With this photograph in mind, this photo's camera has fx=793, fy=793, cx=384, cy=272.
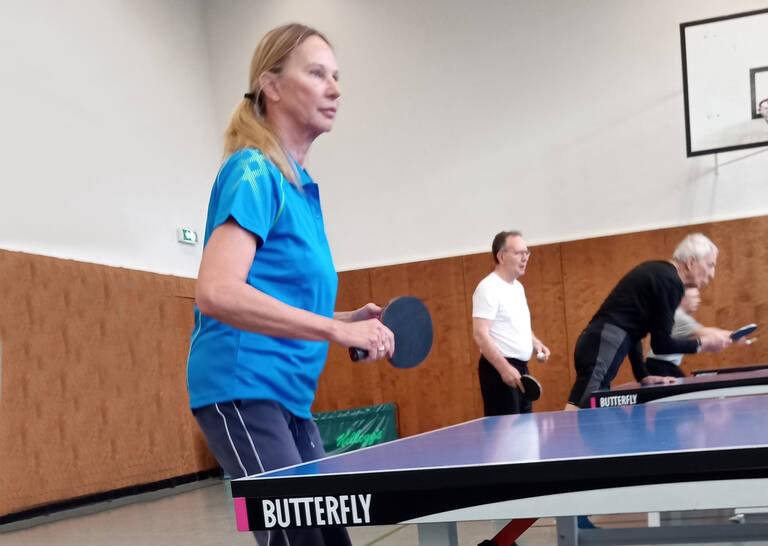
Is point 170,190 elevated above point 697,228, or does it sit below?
above

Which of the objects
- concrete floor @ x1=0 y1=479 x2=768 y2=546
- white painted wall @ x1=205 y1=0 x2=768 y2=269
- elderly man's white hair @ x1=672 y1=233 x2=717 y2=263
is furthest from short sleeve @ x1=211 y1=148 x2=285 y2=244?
white painted wall @ x1=205 y1=0 x2=768 y2=269

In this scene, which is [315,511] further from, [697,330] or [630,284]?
[697,330]

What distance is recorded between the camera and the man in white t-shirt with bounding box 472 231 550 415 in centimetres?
434

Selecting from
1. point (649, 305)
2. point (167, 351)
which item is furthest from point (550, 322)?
point (649, 305)

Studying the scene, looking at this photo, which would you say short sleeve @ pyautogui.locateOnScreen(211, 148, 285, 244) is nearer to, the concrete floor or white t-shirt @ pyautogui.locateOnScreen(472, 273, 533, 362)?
the concrete floor

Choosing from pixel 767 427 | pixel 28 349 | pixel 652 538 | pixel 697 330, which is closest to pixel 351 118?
pixel 28 349

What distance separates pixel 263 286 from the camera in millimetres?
1479

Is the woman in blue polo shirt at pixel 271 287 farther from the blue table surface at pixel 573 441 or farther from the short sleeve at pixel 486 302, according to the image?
the short sleeve at pixel 486 302

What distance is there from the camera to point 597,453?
1087 millimetres

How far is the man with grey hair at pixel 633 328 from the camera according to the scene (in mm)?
3840

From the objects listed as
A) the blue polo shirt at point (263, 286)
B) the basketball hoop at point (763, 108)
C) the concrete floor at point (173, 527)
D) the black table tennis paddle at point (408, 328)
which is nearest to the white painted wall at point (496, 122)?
the basketball hoop at point (763, 108)

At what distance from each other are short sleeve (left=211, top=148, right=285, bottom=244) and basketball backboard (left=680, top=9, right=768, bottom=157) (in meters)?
7.14

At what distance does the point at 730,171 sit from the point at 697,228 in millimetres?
657

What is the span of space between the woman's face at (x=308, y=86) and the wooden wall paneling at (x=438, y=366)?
7.44m
